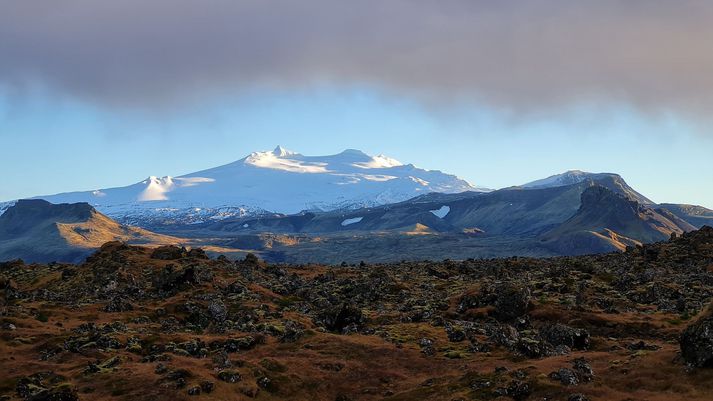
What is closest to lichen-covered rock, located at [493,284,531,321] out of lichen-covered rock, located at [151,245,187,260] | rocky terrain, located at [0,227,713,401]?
rocky terrain, located at [0,227,713,401]

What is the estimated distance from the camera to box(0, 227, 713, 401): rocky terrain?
45125 millimetres

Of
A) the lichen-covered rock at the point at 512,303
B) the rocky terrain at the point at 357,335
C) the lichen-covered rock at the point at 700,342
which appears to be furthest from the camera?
the lichen-covered rock at the point at 512,303

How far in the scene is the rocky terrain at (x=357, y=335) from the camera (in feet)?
148

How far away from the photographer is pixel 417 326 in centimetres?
7400

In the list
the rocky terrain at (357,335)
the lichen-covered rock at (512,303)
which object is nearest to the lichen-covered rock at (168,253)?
the rocky terrain at (357,335)

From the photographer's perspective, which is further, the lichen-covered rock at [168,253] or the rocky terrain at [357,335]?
the lichen-covered rock at [168,253]

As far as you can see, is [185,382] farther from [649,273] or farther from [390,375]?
[649,273]

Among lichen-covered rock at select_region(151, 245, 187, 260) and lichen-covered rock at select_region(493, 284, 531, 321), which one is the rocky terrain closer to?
lichen-covered rock at select_region(493, 284, 531, 321)

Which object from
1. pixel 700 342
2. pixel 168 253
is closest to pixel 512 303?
pixel 700 342

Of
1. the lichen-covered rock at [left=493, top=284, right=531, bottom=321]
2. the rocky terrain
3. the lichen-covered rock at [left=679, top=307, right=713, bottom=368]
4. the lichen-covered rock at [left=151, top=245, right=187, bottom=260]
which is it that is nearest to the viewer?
the lichen-covered rock at [left=679, top=307, right=713, bottom=368]

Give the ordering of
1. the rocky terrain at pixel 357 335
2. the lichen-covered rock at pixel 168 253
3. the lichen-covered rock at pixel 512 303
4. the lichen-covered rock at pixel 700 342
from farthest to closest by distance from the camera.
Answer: the lichen-covered rock at pixel 168 253
the lichen-covered rock at pixel 512 303
the rocky terrain at pixel 357 335
the lichen-covered rock at pixel 700 342

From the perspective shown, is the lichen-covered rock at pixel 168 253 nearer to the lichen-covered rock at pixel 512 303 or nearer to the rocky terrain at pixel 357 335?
the rocky terrain at pixel 357 335

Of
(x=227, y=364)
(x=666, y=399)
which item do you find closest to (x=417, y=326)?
(x=227, y=364)

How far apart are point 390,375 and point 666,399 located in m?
25.1
